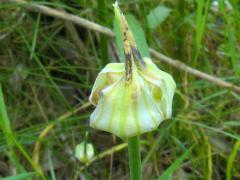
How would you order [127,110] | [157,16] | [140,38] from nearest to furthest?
[127,110]
[140,38]
[157,16]

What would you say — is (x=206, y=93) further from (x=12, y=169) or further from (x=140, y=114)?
(x=140, y=114)

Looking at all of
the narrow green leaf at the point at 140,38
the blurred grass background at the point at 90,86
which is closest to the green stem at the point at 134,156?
the narrow green leaf at the point at 140,38

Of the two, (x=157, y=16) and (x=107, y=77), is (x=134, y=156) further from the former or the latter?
(x=157, y=16)

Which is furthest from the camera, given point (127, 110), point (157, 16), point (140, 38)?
point (157, 16)

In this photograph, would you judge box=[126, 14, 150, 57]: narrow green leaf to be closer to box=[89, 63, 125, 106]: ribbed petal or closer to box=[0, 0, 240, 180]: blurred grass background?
box=[0, 0, 240, 180]: blurred grass background

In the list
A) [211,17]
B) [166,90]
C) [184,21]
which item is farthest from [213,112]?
[166,90]

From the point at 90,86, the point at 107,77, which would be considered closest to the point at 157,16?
the point at 90,86

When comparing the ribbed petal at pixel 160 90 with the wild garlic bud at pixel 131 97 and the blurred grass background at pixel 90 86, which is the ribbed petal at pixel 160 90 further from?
the blurred grass background at pixel 90 86
